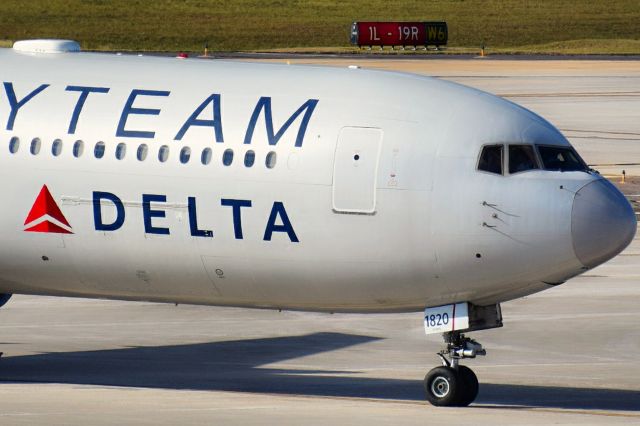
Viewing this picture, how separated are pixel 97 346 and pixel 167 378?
392cm

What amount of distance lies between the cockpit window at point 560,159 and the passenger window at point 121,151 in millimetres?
6985

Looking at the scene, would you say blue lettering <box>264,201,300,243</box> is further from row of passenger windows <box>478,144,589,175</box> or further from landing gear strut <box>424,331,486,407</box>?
row of passenger windows <box>478,144,589,175</box>

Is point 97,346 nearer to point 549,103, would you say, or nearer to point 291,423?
point 291,423

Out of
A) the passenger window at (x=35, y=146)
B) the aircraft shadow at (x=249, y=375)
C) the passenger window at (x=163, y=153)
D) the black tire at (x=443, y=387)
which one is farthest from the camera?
the aircraft shadow at (x=249, y=375)

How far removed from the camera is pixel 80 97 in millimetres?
26828

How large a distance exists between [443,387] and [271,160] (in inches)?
184

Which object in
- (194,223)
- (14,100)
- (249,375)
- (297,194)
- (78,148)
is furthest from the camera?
(249,375)

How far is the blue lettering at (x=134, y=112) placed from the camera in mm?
26094

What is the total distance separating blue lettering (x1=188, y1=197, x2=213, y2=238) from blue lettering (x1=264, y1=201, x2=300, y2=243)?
42.2 inches

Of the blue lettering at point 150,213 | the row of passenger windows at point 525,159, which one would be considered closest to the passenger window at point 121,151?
the blue lettering at point 150,213

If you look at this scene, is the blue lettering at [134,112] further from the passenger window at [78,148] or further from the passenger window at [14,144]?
the passenger window at [14,144]

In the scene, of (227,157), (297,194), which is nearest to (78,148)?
(227,157)

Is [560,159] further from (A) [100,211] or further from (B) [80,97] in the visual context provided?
(B) [80,97]

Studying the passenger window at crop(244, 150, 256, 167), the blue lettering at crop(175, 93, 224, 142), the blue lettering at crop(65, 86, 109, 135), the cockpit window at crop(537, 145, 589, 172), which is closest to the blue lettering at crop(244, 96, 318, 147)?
the passenger window at crop(244, 150, 256, 167)
